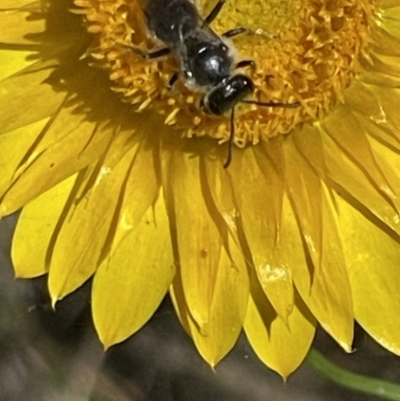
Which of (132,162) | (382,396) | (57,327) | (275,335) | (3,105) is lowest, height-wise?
(382,396)

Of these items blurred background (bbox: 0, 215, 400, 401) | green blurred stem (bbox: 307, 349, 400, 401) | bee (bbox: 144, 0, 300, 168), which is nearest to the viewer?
bee (bbox: 144, 0, 300, 168)

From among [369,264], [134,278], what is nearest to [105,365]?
[134,278]

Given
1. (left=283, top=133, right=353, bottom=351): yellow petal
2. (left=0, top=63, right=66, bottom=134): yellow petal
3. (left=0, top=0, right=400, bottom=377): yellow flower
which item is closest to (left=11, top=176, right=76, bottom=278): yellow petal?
(left=0, top=0, right=400, bottom=377): yellow flower

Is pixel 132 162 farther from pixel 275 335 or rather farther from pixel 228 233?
pixel 275 335

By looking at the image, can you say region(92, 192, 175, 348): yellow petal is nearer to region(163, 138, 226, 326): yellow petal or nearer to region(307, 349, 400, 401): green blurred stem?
region(163, 138, 226, 326): yellow petal

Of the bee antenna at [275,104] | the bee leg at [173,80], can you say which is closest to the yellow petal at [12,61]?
the bee leg at [173,80]

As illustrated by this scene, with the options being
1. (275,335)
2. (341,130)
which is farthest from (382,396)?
(341,130)
